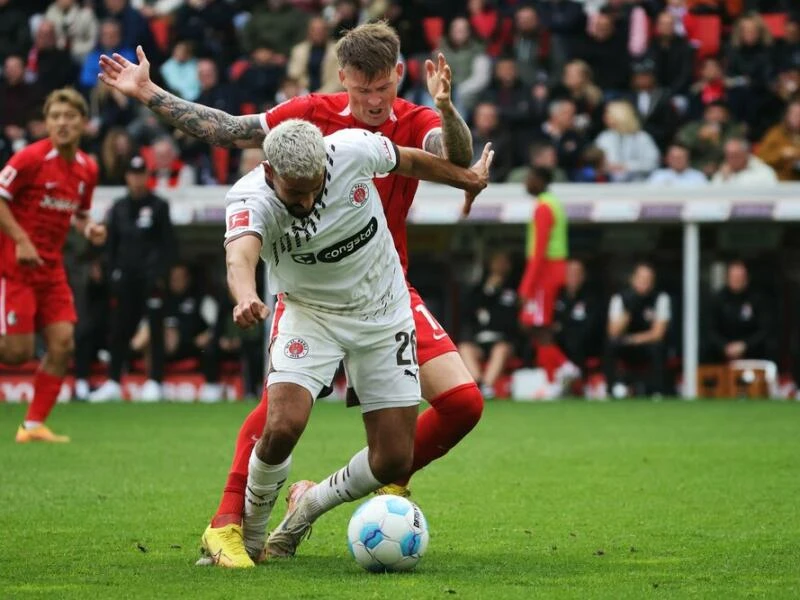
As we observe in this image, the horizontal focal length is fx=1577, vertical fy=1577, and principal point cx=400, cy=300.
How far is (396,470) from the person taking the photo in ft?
20.8

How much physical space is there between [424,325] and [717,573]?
5.88ft

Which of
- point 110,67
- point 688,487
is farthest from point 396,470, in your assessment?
point 688,487

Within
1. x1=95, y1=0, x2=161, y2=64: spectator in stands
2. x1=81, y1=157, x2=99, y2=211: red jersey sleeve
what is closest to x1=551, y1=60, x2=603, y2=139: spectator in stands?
x1=95, y1=0, x2=161, y2=64: spectator in stands

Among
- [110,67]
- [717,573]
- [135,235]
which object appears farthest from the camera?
[135,235]

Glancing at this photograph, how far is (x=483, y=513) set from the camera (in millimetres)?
7961

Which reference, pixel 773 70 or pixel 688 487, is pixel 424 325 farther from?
pixel 773 70

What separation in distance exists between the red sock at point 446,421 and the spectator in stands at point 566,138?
11511 mm

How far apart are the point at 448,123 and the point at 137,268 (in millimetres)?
11128

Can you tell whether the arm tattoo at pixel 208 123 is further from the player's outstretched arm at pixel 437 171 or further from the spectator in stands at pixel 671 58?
the spectator in stands at pixel 671 58

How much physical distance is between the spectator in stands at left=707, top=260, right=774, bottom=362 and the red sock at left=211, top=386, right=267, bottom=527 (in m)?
11.4

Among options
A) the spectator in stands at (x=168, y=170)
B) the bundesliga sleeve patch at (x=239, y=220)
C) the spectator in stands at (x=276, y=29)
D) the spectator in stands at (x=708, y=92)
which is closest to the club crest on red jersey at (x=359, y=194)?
the bundesliga sleeve patch at (x=239, y=220)

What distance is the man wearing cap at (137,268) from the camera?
17016 millimetres

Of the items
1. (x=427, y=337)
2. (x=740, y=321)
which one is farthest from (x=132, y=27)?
(x=427, y=337)

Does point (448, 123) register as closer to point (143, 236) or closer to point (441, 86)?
point (441, 86)
